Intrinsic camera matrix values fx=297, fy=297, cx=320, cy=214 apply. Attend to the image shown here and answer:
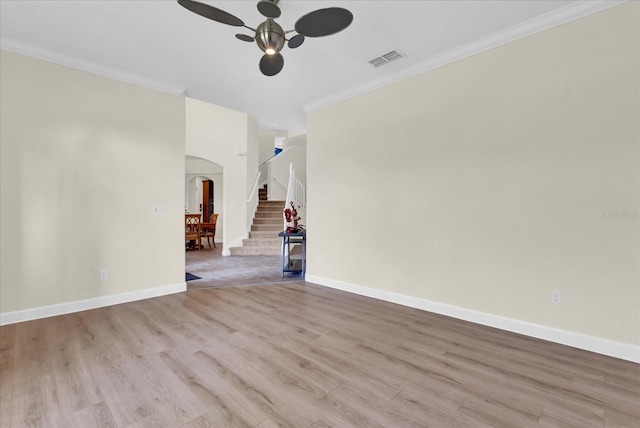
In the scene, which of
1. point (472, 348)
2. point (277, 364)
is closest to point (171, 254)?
point (277, 364)

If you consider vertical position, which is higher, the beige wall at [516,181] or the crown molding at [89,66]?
the crown molding at [89,66]

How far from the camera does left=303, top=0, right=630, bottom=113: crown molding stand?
255cm

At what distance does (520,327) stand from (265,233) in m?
6.34

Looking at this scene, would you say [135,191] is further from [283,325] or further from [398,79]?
[398,79]

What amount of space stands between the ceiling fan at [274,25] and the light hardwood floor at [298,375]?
98.5 inches

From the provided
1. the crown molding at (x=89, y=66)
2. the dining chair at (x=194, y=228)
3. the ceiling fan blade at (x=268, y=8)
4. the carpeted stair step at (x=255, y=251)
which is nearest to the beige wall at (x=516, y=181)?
the ceiling fan blade at (x=268, y=8)

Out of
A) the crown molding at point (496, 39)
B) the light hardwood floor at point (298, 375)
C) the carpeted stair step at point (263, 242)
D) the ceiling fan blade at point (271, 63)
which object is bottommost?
the light hardwood floor at point (298, 375)

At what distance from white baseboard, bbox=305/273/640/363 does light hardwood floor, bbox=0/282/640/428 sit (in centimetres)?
9

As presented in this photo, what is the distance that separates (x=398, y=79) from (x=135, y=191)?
150 inches

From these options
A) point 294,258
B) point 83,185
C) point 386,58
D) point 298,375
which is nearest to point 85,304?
point 83,185

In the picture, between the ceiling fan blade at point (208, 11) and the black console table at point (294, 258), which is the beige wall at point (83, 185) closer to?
the black console table at point (294, 258)

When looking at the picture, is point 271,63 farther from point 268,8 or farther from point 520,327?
point 520,327

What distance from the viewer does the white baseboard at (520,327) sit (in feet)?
8.02

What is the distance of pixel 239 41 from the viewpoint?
322cm
